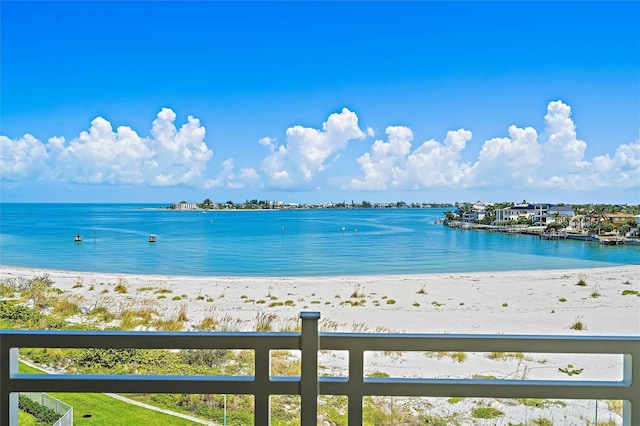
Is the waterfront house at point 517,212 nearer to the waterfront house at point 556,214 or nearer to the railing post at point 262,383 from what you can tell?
the waterfront house at point 556,214

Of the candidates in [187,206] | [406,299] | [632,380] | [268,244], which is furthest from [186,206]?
[632,380]

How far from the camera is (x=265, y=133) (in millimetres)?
16578

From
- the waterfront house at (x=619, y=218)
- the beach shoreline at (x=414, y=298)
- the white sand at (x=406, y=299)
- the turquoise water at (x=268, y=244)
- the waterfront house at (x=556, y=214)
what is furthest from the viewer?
the turquoise water at (x=268, y=244)

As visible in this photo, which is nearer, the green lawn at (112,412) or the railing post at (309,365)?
the railing post at (309,365)

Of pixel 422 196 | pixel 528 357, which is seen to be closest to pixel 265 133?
pixel 422 196

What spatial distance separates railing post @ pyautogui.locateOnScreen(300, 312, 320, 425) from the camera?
48.8 inches

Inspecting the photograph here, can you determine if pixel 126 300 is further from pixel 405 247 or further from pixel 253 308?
pixel 405 247

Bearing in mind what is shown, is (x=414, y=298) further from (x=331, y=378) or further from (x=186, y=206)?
(x=186, y=206)

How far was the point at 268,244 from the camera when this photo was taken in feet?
55.7

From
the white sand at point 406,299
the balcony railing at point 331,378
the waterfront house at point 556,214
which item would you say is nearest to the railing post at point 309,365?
the balcony railing at point 331,378

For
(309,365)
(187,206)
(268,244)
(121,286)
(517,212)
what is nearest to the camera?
(309,365)

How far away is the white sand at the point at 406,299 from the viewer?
883cm

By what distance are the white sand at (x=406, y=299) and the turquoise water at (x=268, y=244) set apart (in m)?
0.86

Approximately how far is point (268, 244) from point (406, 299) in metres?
7.08
